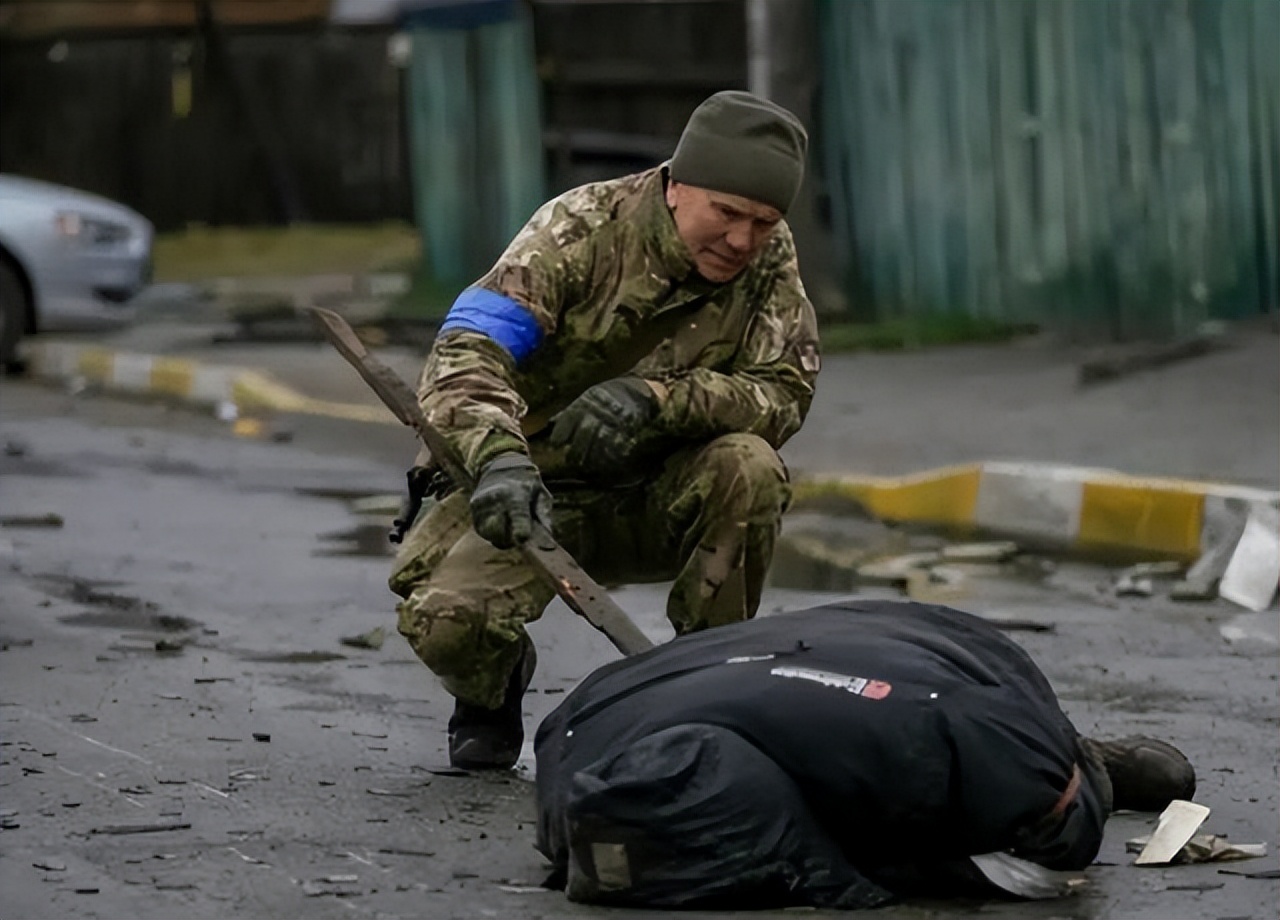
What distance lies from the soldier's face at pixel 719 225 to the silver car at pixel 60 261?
11.1m

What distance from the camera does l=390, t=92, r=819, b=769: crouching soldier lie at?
5.34m

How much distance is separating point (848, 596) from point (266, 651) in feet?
6.13

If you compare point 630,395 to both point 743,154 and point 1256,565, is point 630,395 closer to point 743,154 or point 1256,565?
point 743,154

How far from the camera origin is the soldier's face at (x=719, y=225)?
535cm

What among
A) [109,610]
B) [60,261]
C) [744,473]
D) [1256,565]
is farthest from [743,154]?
[60,261]

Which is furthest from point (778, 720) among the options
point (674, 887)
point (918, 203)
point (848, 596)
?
point (918, 203)

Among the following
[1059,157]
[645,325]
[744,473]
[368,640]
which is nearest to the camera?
[744,473]

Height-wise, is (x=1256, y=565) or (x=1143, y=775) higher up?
(x=1143, y=775)

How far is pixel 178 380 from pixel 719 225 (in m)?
9.73

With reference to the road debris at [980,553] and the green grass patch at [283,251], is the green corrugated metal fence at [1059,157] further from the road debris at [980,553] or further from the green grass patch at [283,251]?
the green grass patch at [283,251]

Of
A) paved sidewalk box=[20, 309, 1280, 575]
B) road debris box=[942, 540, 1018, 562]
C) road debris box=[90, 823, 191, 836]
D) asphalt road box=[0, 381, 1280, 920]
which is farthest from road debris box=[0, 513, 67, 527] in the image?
road debris box=[90, 823, 191, 836]

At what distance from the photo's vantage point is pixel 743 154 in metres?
5.28

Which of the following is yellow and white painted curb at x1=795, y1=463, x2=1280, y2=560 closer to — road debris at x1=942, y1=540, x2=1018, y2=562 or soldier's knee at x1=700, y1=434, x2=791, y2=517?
road debris at x1=942, y1=540, x2=1018, y2=562

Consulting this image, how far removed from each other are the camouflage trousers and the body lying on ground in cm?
91
